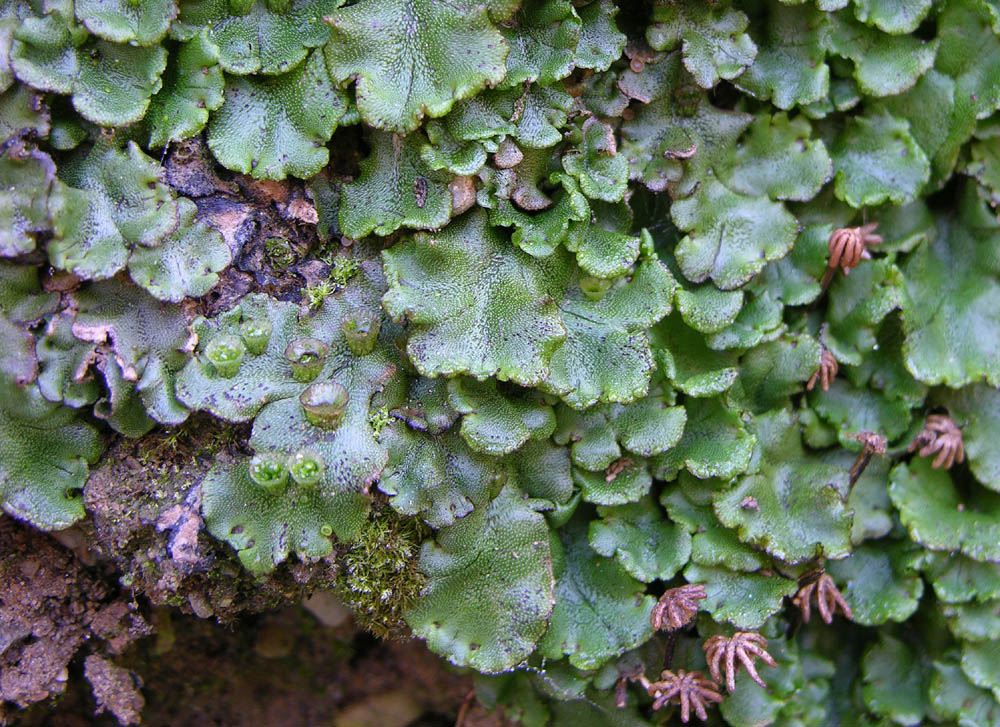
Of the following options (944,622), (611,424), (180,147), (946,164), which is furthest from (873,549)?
(180,147)

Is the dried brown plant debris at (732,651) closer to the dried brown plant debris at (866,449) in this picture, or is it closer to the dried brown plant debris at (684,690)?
the dried brown plant debris at (684,690)

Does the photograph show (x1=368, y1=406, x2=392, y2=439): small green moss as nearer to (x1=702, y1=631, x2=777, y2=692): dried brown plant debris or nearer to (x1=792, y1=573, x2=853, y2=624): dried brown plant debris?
(x1=702, y1=631, x2=777, y2=692): dried brown plant debris

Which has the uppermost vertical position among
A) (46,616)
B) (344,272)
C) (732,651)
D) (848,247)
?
(848,247)

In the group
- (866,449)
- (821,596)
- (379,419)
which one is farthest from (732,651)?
(379,419)

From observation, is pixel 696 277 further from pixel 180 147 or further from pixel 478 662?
pixel 180 147

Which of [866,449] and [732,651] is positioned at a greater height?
[866,449]

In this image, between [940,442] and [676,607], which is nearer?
[676,607]

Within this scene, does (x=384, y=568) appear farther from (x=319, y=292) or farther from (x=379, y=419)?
(x=319, y=292)
